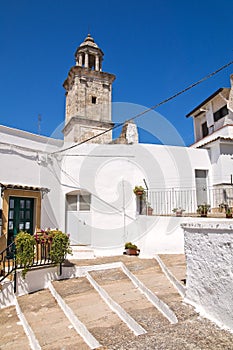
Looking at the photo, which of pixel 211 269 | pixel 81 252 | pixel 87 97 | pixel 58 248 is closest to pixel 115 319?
pixel 211 269

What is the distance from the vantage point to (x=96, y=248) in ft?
35.3

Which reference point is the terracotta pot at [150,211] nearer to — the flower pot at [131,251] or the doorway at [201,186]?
the flower pot at [131,251]

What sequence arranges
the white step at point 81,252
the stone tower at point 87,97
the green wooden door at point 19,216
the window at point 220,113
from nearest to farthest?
the green wooden door at point 19,216, the white step at point 81,252, the window at point 220,113, the stone tower at point 87,97

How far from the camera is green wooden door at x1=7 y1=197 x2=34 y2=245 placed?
29.0ft

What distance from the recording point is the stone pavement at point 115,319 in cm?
399

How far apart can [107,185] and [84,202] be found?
1.21 m

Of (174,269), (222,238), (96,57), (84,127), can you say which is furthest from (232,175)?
(96,57)

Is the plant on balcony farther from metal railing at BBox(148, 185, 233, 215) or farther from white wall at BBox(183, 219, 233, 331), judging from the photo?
metal railing at BBox(148, 185, 233, 215)

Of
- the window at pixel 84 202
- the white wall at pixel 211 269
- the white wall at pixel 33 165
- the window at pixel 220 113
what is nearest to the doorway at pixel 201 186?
the window at pixel 84 202

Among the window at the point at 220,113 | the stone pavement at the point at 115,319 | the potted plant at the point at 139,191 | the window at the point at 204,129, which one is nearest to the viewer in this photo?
the stone pavement at the point at 115,319

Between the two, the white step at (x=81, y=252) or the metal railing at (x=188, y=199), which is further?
the metal railing at (x=188, y=199)

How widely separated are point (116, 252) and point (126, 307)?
17.1 ft

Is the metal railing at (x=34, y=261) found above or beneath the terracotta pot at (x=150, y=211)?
beneath

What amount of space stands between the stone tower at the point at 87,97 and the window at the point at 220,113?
932 cm
